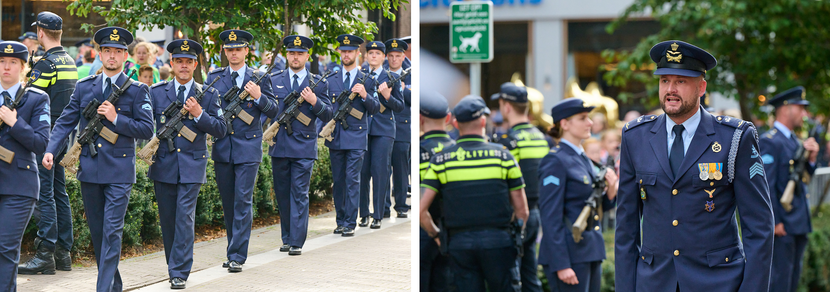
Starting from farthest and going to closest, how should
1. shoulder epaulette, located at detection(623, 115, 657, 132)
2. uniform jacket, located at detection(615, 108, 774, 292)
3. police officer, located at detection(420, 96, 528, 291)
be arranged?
police officer, located at detection(420, 96, 528, 291)
shoulder epaulette, located at detection(623, 115, 657, 132)
uniform jacket, located at detection(615, 108, 774, 292)

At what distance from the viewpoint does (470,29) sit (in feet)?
17.4

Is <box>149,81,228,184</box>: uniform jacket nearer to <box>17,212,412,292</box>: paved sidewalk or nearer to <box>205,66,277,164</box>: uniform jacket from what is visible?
<box>205,66,277,164</box>: uniform jacket

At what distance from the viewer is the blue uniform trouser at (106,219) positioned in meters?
4.57

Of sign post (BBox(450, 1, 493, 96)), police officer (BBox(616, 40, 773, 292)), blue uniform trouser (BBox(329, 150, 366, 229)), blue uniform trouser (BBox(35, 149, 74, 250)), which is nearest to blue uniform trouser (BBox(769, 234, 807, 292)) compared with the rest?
sign post (BBox(450, 1, 493, 96))

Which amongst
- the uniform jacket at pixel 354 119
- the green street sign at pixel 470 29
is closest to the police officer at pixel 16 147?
the uniform jacket at pixel 354 119

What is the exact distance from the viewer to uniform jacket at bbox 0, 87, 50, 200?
4.42 metres

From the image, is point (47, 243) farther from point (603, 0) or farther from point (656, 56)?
point (603, 0)

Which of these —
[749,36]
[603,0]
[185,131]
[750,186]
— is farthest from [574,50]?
[750,186]

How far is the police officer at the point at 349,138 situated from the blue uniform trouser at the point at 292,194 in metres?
0.18

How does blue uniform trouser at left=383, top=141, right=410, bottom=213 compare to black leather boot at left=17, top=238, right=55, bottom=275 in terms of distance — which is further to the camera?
blue uniform trouser at left=383, top=141, right=410, bottom=213

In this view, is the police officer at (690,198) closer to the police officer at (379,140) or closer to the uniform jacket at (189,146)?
the police officer at (379,140)

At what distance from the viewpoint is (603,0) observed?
18312 mm

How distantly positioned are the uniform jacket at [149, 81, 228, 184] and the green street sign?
1.37 metres

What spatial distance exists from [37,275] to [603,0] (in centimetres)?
1535
